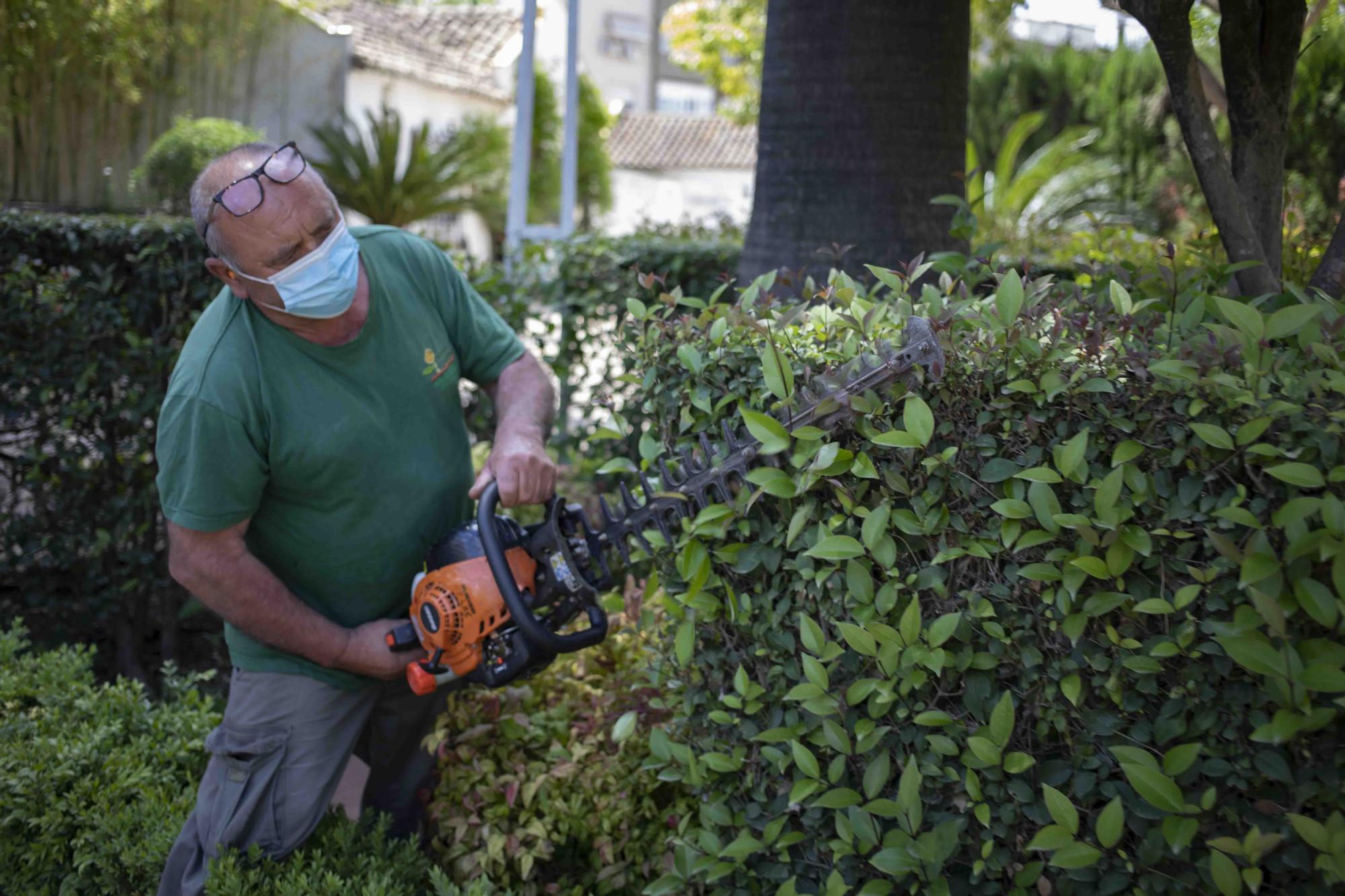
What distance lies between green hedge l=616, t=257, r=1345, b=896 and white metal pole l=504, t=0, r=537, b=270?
490 cm

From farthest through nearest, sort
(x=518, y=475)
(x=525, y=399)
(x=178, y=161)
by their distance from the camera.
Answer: (x=178, y=161) < (x=525, y=399) < (x=518, y=475)

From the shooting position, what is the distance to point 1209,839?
1.60m

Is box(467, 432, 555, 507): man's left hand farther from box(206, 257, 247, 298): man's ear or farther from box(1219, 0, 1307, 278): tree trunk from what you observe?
box(1219, 0, 1307, 278): tree trunk

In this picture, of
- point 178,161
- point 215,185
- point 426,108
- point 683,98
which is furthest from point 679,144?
point 215,185

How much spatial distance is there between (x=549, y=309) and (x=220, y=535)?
8.45 feet

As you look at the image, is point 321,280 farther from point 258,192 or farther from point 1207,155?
point 1207,155

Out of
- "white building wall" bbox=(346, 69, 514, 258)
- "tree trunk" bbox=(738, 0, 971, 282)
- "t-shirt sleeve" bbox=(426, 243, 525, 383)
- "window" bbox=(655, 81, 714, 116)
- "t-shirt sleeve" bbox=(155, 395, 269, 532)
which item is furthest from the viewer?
"window" bbox=(655, 81, 714, 116)

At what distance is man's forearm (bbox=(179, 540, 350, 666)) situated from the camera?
96.3 inches

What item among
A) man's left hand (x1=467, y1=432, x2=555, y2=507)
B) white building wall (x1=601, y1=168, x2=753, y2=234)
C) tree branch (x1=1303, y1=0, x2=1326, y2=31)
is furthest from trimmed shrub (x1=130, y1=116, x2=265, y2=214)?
white building wall (x1=601, y1=168, x2=753, y2=234)

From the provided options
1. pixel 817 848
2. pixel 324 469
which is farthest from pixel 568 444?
pixel 817 848

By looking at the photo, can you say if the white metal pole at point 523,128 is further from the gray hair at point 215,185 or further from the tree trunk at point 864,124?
the gray hair at point 215,185

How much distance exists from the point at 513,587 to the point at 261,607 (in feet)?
2.04

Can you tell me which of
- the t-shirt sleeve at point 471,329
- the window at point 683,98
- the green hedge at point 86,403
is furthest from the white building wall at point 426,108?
the window at point 683,98

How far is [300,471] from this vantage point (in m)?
2.54
